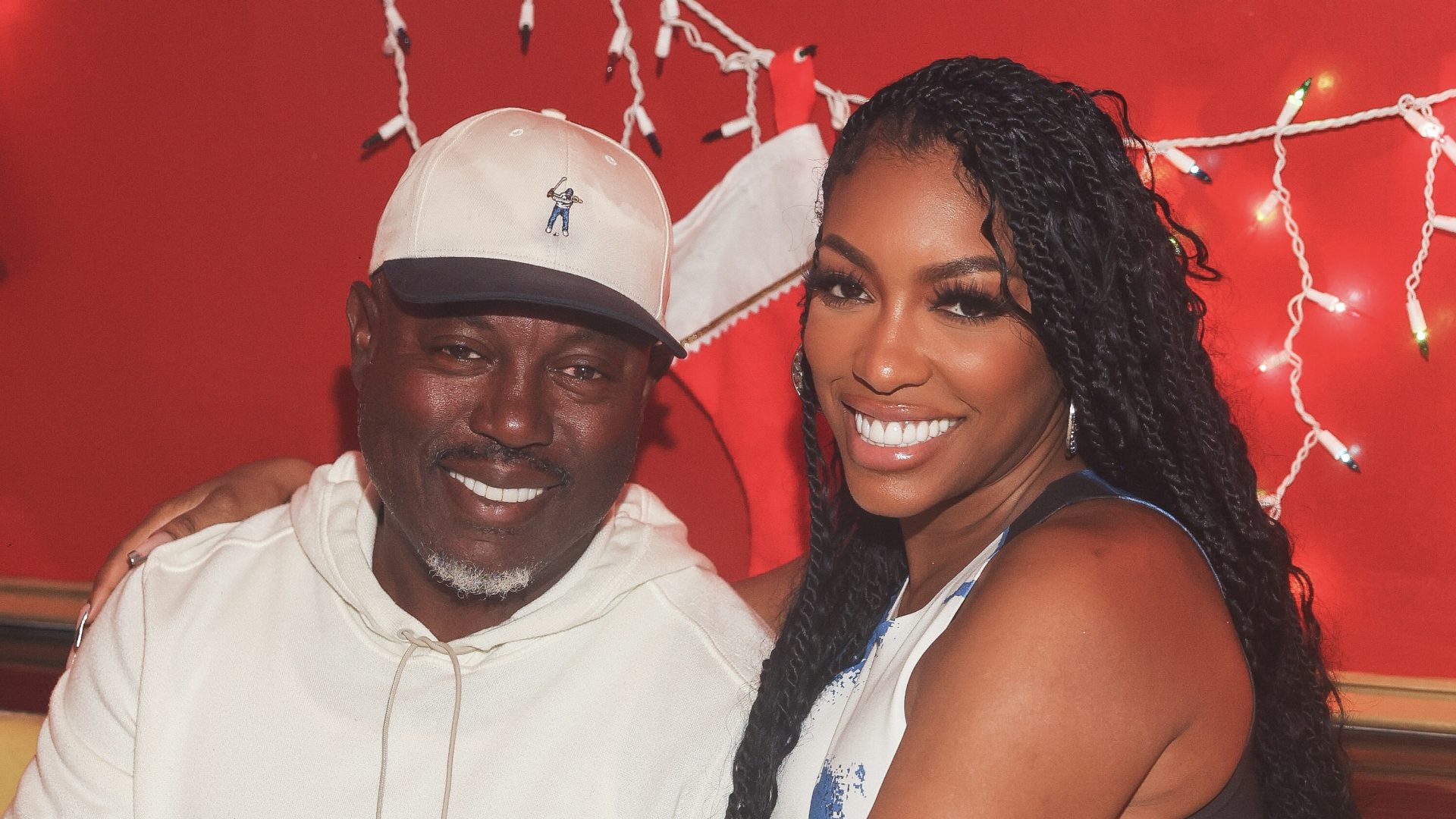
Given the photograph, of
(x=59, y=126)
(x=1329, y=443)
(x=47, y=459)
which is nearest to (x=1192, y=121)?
(x=1329, y=443)

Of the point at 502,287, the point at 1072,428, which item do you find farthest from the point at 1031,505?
the point at 502,287

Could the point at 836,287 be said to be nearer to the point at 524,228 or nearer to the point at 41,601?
the point at 524,228

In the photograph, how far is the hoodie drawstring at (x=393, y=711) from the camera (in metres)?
1.65

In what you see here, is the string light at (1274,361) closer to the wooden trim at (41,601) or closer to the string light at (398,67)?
the string light at (398,67)

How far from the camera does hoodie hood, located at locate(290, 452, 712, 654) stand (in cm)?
175

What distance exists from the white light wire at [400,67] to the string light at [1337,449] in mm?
1835

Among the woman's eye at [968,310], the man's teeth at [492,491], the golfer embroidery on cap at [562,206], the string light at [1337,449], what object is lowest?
the string light at [1337,449]

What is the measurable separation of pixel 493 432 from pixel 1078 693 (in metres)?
0.89

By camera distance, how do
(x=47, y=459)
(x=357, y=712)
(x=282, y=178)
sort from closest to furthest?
(x=357, y=712) → (x=282, y=178) → (x=47, y=459)

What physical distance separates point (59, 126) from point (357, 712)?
5.74 ft

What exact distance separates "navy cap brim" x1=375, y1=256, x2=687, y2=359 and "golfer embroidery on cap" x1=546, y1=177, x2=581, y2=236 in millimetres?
67

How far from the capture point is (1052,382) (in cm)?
145

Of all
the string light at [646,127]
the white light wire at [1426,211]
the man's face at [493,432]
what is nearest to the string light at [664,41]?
the string light at [646,127]

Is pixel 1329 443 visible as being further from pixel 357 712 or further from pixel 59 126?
pixel 59 126
